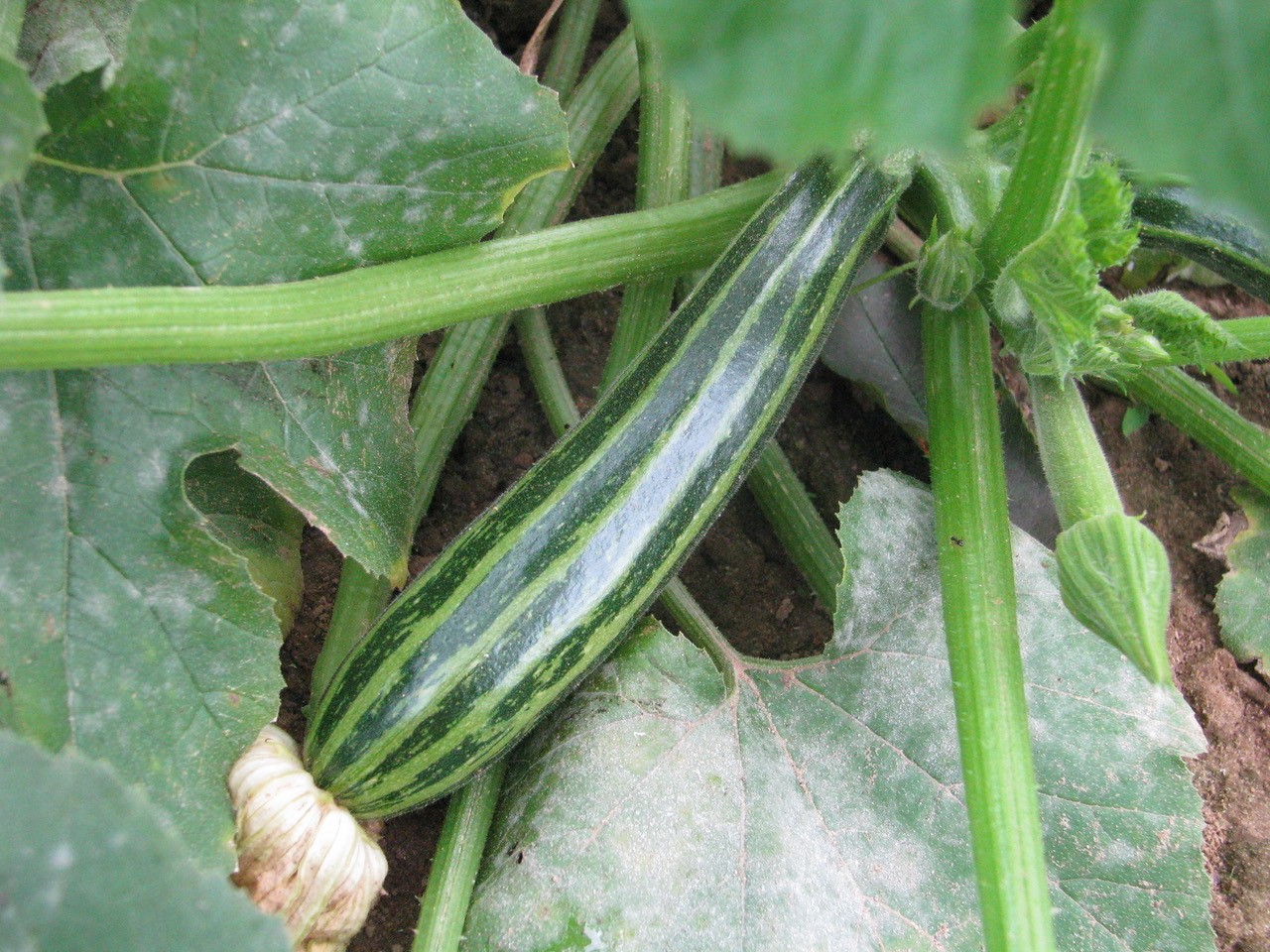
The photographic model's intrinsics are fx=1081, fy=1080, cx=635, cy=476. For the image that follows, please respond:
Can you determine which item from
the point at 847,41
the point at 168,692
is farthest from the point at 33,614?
the point at 847,41

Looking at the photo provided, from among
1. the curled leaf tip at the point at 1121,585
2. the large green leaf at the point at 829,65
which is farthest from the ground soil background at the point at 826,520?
the large green leaf at the point at 829,65

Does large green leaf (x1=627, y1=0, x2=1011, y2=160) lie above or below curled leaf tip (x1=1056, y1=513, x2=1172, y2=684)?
above

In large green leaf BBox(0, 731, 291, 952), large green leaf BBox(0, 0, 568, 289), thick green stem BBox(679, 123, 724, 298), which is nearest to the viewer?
large green leaf BBox(0, 731, 291, 952)

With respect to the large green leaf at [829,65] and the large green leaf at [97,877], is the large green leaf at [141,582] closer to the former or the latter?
the large green leaf at [97,877]

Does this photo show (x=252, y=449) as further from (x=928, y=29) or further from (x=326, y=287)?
(x=928, y=29)

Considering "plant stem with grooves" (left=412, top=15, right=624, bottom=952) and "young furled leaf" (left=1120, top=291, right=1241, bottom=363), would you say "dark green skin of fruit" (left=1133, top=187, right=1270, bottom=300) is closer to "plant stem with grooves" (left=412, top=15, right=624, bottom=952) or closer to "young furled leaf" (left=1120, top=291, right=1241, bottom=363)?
"young furled leaf" (left=1120, top=291, right=1241, bottom=363)

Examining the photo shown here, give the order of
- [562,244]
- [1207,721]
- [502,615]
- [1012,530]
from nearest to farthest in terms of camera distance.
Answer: [502,615]
[562,244]
[1012,530]
[1207,721]

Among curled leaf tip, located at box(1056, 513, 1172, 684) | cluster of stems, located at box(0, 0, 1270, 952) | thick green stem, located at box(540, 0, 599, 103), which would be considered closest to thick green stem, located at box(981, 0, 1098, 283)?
cluster of stems, located at box(0, 0, 1270, 952)
